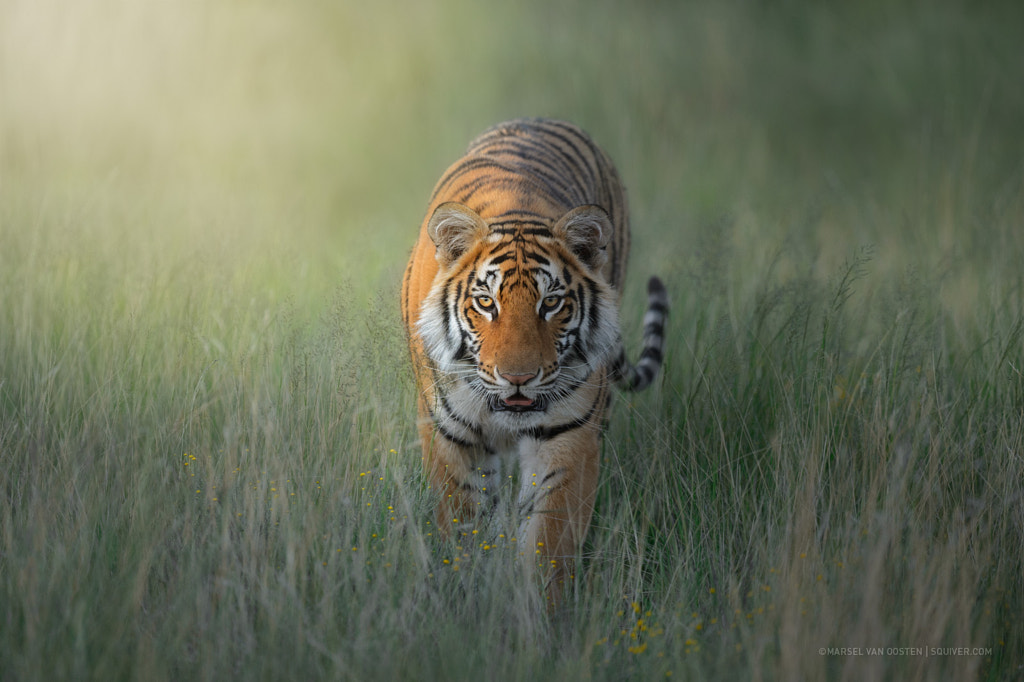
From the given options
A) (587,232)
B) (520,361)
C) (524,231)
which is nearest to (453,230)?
(524,231)

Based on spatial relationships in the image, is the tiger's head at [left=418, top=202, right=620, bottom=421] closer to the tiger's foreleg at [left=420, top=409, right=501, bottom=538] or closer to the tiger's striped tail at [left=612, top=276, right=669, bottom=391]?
the tiger's foreleg at [left=420, top=409, right=501, bottom=538]

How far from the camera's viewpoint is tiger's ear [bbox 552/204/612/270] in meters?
2.99

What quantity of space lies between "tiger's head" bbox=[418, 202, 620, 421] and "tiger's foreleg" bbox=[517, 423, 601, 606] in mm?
155

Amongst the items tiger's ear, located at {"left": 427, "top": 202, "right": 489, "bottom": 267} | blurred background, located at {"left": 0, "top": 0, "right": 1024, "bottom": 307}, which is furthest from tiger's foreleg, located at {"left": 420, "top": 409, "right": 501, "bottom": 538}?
blurred background, located at {"left": 0, "top": 0, "right": 1024, "bottom": 307}

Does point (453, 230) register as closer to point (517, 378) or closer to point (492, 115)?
point (517, 378)

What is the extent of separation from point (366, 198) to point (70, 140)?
8.28ft

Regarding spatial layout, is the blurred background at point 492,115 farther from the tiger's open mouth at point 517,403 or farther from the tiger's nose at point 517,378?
the tiger's nose at point 517,378

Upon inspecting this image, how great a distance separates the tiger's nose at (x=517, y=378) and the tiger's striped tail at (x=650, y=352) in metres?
0.86

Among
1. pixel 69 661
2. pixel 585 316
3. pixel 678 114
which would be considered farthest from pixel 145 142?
pixel 69 661

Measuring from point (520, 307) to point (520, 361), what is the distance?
0.20 m

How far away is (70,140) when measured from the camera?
23.7 ft

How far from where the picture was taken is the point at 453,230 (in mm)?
3072

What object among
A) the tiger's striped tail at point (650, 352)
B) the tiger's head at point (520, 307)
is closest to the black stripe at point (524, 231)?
the tiger's head at point (520, 307)

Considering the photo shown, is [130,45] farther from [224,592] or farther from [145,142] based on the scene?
[224,592]
